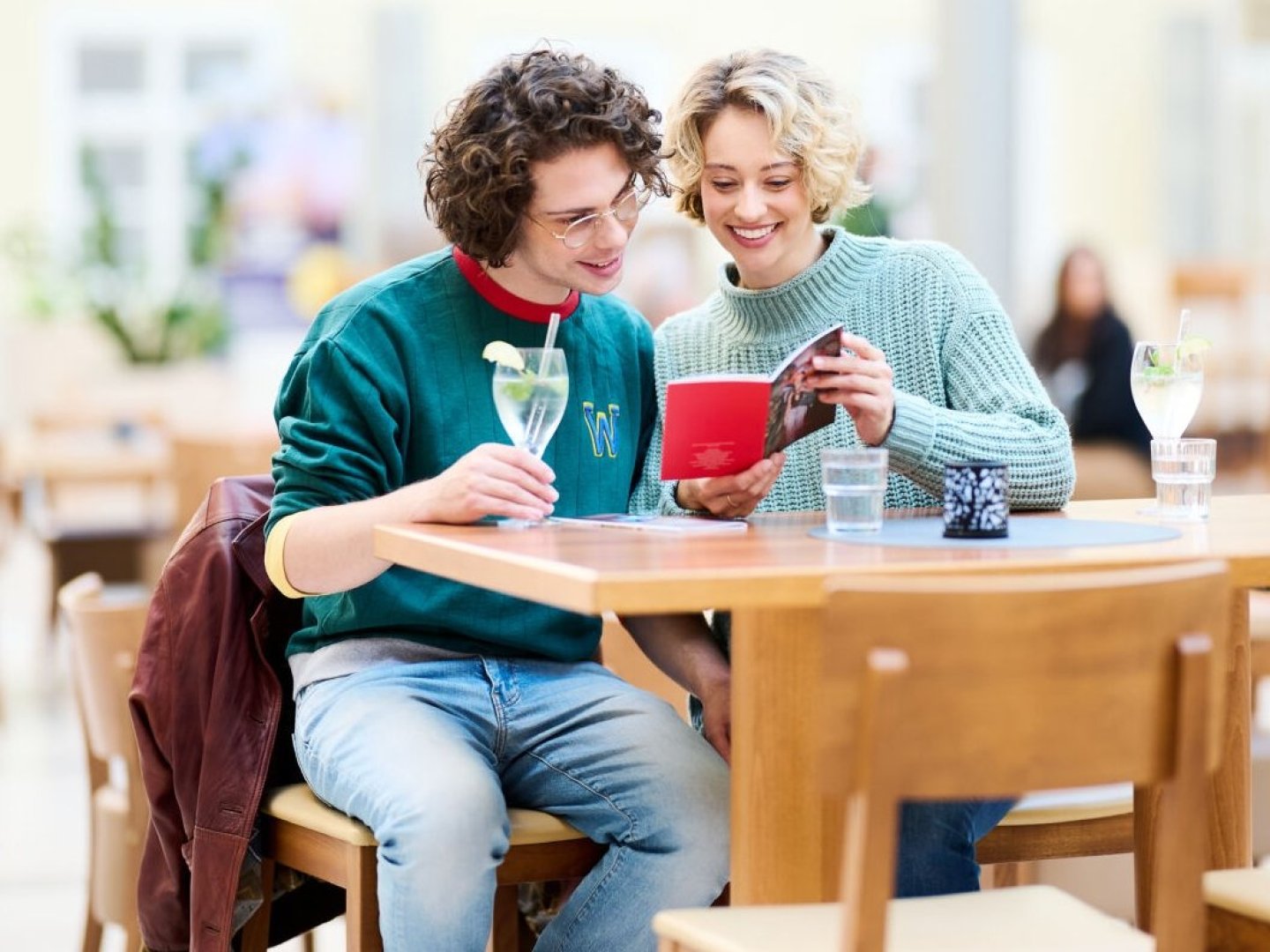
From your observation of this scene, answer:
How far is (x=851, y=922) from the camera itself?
1.41 m

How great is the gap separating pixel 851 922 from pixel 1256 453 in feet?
25.9

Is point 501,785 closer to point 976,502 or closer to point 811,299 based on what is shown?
point 976,502

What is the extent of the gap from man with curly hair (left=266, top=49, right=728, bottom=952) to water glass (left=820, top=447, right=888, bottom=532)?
0.28m

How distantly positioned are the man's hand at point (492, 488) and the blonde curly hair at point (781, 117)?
1.81 ft

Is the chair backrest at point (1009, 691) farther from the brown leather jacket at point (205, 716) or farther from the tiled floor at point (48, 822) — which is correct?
the tiled floor at point (48, 822)

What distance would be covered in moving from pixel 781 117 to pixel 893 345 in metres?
0.31

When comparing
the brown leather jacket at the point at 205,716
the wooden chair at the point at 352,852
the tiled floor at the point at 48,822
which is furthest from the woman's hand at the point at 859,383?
the tiled floor at the point at 48,822

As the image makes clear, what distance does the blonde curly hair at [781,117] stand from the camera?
225 centimetres

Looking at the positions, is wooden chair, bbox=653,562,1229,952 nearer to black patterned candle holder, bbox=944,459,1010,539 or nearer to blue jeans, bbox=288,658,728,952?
black patterned candle holder, bbox=944,459,1010,539

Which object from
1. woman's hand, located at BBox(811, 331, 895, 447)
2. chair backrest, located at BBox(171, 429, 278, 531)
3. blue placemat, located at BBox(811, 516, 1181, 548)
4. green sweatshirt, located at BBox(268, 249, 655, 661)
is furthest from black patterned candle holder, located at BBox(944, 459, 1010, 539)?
chair backrest, located at BBox(171, 429, 278, 531)

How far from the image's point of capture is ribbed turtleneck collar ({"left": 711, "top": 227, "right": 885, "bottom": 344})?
233 centimetres

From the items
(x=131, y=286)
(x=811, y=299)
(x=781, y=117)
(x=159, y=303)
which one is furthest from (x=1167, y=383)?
(x=131, y=286)

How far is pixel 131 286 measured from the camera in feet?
35.1

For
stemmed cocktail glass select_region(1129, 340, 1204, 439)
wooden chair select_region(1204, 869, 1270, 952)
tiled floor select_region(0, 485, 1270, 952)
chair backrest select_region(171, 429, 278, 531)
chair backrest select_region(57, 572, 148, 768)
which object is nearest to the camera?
wooden chair select_region(1204, 869, 1270, 952)
